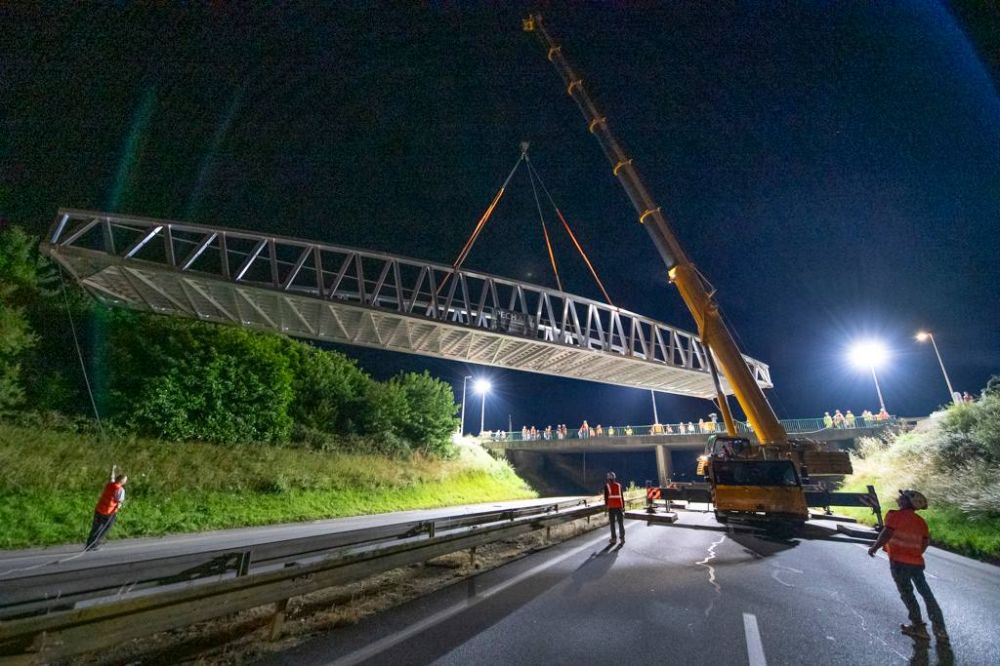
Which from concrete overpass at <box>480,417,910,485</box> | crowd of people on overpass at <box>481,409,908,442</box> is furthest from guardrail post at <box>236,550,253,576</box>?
concrete overpass at <box>480,417,910,485</box>

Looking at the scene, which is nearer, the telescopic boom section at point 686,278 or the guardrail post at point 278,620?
the guardrail post at point 278,620

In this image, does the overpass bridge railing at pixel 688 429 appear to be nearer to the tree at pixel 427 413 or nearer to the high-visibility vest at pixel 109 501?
the tree at pixel 427 413

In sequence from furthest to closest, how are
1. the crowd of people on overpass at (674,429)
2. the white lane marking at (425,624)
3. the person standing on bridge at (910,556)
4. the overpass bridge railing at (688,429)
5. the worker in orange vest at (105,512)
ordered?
the crowd of people on overpass at (674,429)
the overpass bridge railing at (688,429)
the worker in orange vest at (105,512)
the person standing on bridge at (910,556)
the white lane marking at (425,624)

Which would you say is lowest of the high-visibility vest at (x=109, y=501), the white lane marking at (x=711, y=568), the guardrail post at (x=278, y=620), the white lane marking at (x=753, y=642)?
the white lane marking at (x=711, y=568)

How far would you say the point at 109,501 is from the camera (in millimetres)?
9367

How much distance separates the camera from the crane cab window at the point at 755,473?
11.7 meters

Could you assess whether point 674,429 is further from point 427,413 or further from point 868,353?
point 427,413

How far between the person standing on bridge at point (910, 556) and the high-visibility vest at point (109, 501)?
14.0 meters

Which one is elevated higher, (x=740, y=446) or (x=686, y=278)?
(x=686, y=278)

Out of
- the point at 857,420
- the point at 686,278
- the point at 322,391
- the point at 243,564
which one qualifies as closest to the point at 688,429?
the point at 857,420

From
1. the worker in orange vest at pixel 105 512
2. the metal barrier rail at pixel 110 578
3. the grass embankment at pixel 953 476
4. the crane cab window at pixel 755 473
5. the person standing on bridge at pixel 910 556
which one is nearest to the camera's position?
the metal barrier rail at pixel 110 578

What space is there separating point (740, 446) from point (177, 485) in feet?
60.6

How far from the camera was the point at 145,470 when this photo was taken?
13297 mm

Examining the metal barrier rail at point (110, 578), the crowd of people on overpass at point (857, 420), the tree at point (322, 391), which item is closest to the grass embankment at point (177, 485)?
the tree at point (322, 391)
